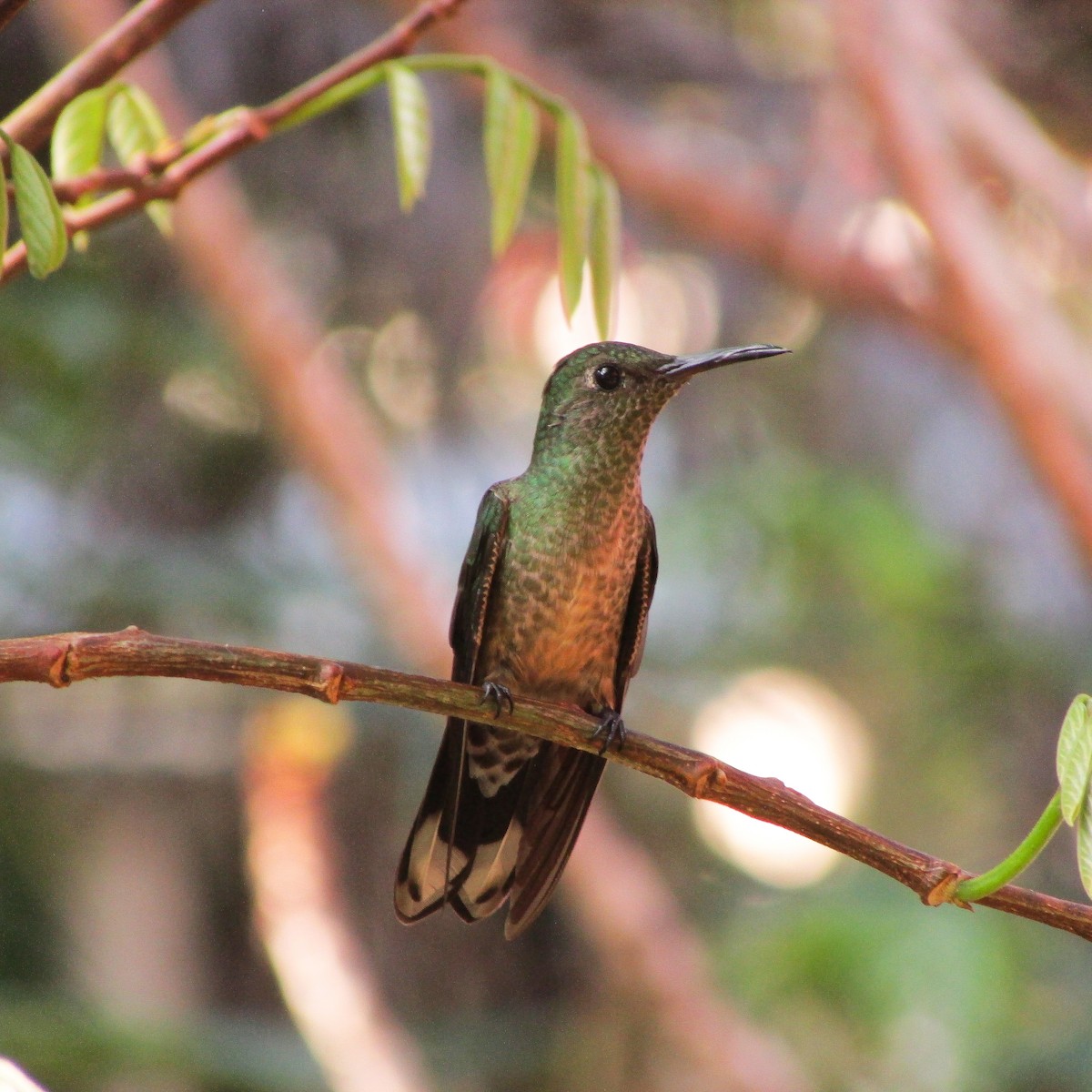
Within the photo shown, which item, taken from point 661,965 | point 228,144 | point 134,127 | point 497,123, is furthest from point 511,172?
point 661,965

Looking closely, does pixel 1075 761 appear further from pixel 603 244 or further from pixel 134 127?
pixel 134 127

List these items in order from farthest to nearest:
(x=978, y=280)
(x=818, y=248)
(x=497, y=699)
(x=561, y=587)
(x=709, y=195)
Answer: (x=709, y=195)
(x=818, y=248)
(x=978, y=280)
(x=561, y=587)
(x=497, y=699)

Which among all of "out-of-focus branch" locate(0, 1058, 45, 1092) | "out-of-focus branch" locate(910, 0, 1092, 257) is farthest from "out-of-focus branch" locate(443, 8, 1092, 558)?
"out-of-focus branch" locate(0, 1058, 45, 1092)

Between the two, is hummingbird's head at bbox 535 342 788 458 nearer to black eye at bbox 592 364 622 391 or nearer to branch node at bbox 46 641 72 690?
black eye at bbox 592 364 622 391

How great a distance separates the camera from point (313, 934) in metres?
4.32

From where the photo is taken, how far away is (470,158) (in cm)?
613

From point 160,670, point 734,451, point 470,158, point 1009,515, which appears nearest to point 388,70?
point 160,670

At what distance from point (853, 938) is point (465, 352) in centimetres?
275

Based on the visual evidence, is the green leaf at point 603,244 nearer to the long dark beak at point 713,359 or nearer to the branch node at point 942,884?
the long dark beak at point 713,359

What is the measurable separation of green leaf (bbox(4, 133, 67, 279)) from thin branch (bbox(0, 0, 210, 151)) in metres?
0.17

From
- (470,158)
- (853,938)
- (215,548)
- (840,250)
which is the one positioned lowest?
(853,938)

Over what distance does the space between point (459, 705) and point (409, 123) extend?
61 cm

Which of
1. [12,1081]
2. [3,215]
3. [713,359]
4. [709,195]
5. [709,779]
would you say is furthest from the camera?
[709,195]

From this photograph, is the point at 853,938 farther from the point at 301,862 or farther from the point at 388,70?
the point at 388,70
